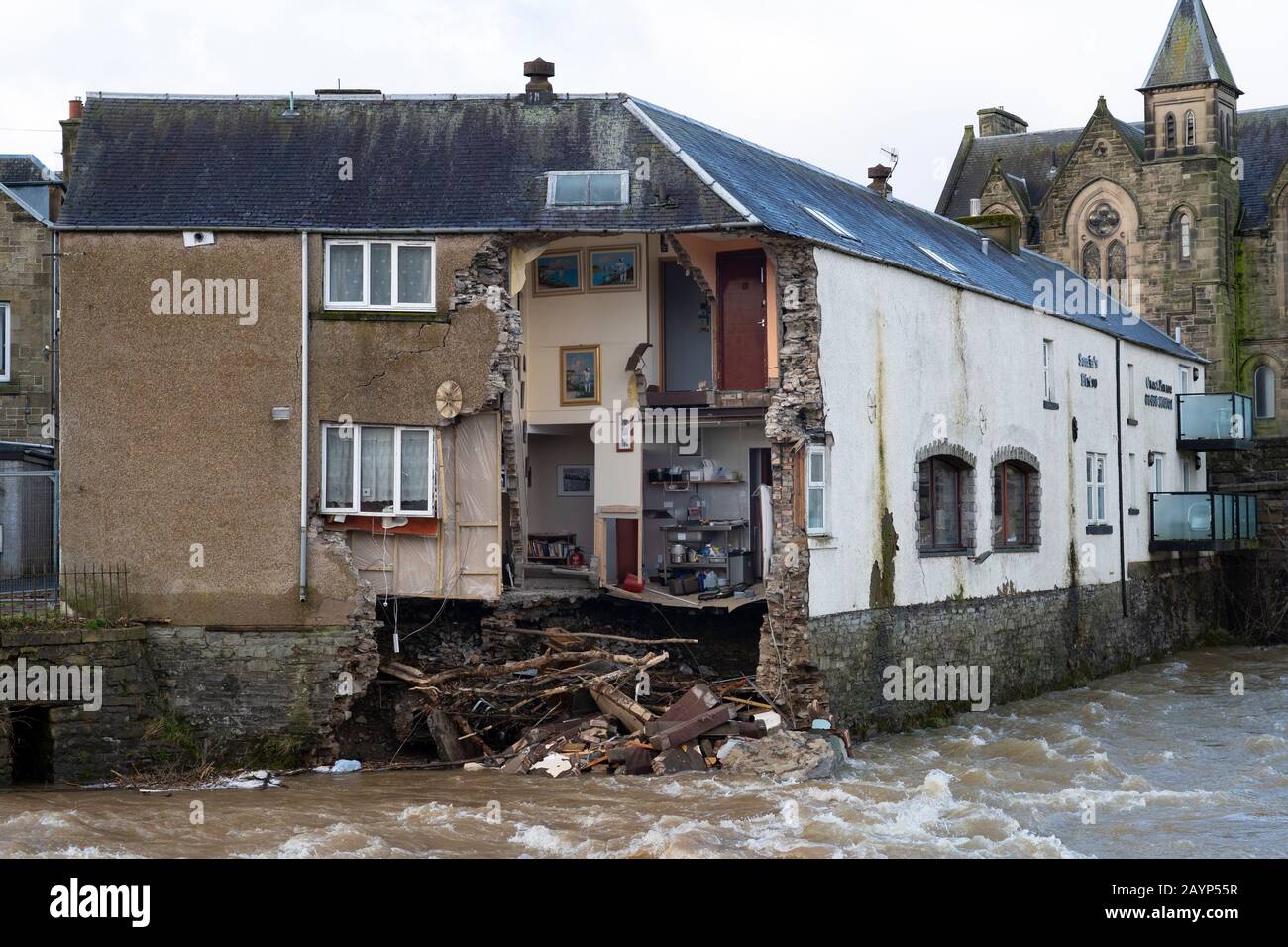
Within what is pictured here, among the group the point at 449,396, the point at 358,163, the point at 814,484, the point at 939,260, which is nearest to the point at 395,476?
the point at 449,396

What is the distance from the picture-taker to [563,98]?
22.9m

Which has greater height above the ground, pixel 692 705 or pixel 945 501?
pixel 945 501

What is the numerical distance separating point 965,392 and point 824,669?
264 inches

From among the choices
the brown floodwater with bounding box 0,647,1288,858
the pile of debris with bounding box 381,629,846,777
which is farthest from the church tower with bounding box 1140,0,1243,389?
the pile of debris with bounding box 381,629,846,777

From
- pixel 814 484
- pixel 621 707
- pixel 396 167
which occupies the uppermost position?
pixel 396 167

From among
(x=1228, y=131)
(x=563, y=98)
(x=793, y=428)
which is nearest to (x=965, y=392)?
(x=793, y=428)

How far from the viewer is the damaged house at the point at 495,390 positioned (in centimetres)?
1992

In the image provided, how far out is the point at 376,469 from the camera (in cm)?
2052

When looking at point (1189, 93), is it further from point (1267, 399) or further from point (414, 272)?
point (414, 272)

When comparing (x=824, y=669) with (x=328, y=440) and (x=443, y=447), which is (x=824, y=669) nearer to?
(x=443, y=447)

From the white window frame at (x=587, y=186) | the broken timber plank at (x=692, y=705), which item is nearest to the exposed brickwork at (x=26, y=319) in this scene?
the white window frame at (x=587, y=186)

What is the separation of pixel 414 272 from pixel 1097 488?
Answer: 54.7 ft

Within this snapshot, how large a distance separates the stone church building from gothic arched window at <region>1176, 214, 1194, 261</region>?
0.11 ft
